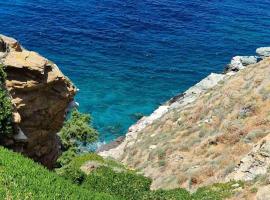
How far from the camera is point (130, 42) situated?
10881cm

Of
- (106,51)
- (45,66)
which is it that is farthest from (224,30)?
(45,66)

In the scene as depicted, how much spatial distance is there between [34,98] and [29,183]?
11.5 metres

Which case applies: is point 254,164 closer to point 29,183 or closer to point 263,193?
point 263,193

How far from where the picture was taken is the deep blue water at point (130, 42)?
3514 inches

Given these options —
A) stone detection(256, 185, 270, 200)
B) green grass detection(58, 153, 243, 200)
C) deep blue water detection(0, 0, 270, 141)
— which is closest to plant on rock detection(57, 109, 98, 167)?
deep blue water detection(0, 0, 270, 141)

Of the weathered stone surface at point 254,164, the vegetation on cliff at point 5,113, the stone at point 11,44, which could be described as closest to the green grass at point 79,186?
the weathered stone surface at point 254,164

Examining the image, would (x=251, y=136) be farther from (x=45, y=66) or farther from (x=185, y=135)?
(x=45, y=66)

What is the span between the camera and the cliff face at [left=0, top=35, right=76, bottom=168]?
34125 millimetres

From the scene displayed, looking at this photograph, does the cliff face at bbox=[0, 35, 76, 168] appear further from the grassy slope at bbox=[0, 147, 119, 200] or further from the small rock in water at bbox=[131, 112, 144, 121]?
the small rock in water at bbox=[131, 112, 144, 121]

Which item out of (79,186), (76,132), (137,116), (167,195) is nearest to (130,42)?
(137,116)

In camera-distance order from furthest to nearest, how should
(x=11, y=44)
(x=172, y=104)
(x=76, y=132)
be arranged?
1. (x=172, y=104)
2. (x=76, y=132)
3. (x=11, y=44)

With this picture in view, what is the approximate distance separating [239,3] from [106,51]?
55340mm

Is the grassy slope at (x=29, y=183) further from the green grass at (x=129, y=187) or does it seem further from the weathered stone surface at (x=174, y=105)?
the weathered stone surface at (x=174, y=105)

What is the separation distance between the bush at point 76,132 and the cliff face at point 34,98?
18390mm
